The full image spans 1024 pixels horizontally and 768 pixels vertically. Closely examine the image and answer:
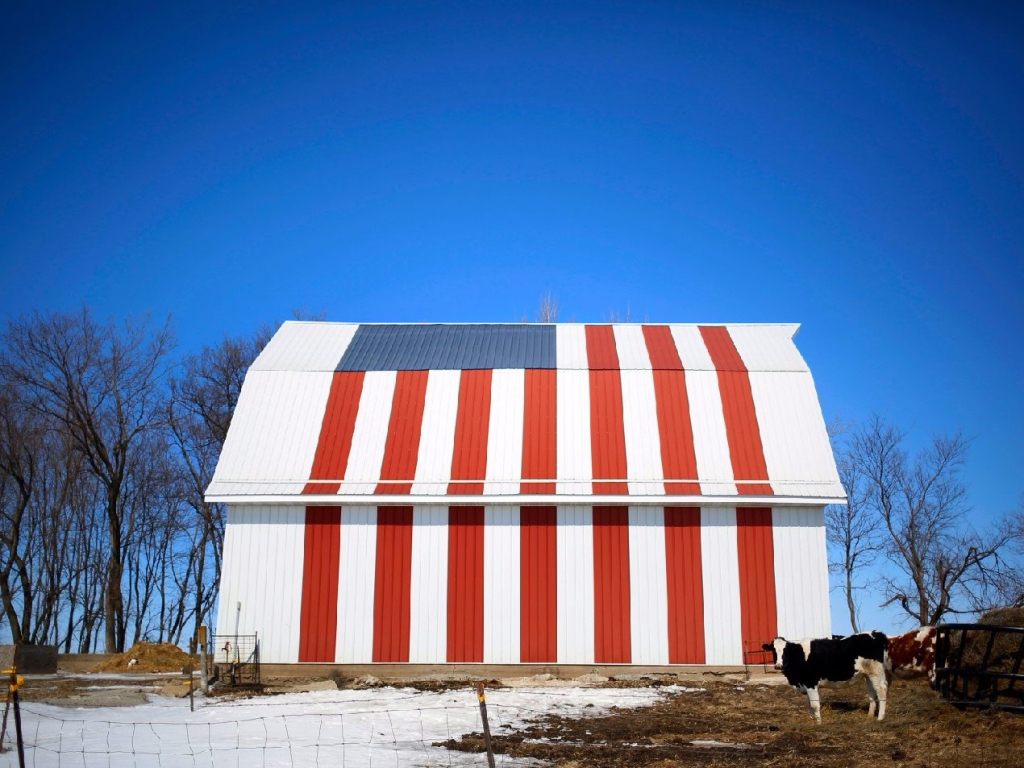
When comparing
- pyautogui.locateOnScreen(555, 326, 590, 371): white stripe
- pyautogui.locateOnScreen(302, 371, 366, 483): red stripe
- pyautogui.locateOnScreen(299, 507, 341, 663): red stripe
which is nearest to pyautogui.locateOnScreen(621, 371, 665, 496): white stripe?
pyautogui.locateOnScreen(555, 326, 590, 371): white stripe

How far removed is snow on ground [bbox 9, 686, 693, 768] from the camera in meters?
12.2

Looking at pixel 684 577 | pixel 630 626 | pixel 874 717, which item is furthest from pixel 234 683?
pixel 874 717

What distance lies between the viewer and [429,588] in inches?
870

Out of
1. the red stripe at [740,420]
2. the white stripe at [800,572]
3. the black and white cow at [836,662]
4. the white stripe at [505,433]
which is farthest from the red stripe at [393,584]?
the black and white cow at [836,662]

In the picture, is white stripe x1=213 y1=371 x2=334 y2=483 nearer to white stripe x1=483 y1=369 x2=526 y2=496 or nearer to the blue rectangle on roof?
the blue rectangle on roof

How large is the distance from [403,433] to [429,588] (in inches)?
167

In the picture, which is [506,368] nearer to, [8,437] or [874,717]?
[874,717]

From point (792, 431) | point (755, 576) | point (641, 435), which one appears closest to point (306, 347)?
point (641, 435)

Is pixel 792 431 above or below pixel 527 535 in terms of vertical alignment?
above

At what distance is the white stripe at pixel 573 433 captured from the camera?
74.4 ft

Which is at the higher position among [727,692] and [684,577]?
[684,577]

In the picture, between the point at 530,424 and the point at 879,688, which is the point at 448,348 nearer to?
the point at 530,424

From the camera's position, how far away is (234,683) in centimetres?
2109

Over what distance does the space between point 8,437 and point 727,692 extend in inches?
1267
